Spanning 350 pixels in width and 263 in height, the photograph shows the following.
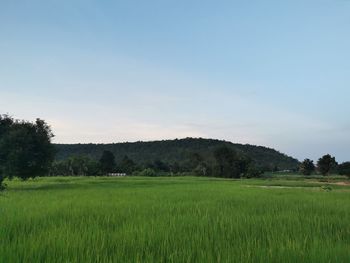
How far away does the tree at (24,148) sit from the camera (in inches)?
1565

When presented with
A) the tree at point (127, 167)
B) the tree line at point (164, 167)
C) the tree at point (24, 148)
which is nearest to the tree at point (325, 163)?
the tree line at point (164, 167)

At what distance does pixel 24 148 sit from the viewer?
1607 inches

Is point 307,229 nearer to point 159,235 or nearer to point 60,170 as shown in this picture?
point 159,235

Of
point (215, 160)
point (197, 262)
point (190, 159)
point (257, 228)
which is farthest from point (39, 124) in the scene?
point (190, 159)

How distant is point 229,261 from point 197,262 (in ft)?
1.50

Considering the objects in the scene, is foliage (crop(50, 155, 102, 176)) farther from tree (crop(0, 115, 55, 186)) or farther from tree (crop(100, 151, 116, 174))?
tree (crop(0, 115, 55, 186))

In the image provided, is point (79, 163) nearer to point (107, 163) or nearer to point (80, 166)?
point (80, 166)

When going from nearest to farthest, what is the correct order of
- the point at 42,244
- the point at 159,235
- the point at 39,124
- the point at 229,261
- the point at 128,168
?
the point at 229,261 → the point at 42,244 → the point at 159,235 → the point at 39,124 → the point at 128,168

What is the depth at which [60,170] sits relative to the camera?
139m

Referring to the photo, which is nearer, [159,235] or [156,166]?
[159,235]

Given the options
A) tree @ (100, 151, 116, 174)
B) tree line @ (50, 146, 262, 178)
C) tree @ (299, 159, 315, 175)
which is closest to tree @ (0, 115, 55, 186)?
tree line @ (50, 146, 262, 178)

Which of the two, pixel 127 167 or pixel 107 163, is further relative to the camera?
pixel 107 163

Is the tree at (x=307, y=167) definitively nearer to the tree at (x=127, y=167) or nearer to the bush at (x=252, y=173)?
the bush at (x=252, y=173)

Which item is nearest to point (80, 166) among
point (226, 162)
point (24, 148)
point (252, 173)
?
point (226, 162)
